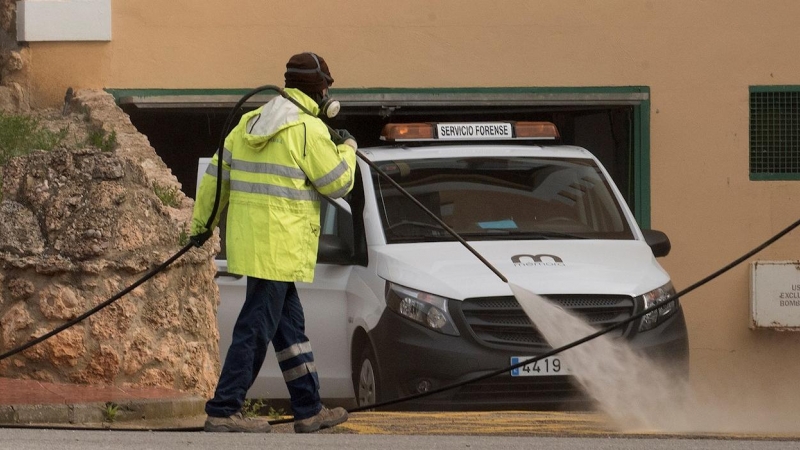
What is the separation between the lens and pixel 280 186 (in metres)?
7.82

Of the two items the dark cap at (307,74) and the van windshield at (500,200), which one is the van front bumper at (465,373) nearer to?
the van windshield at (500,200)

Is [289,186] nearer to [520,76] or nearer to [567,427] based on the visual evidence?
[567,427]

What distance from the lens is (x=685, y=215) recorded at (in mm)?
13430

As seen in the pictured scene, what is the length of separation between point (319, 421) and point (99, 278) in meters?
1.85

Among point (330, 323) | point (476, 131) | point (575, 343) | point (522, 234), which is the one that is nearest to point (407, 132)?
point (476, 131)

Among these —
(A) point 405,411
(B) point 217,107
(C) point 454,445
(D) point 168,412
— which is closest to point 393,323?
(A) point 405,411

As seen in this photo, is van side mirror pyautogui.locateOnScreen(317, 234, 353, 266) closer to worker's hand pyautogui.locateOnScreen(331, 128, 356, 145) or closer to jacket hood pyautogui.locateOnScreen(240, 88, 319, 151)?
worker's hand pyautogui.locateOnScreen(331, 128, 356, 145)

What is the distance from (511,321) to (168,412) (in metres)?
2.00

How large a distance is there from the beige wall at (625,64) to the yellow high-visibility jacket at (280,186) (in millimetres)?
5393

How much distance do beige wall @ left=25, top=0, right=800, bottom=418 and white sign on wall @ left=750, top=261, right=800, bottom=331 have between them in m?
0.14

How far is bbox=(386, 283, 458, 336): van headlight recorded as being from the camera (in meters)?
9.17

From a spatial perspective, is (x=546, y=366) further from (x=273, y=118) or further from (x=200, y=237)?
(x=273, y=118)

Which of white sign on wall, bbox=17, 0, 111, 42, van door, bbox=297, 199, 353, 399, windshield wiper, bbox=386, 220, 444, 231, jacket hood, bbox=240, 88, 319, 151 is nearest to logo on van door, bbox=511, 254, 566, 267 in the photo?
windshield wiper, bbox=386, 220, 444, 231

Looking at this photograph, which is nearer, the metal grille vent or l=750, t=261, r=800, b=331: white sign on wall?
l=750, t=261, r=800, b=331: white sign on wall
